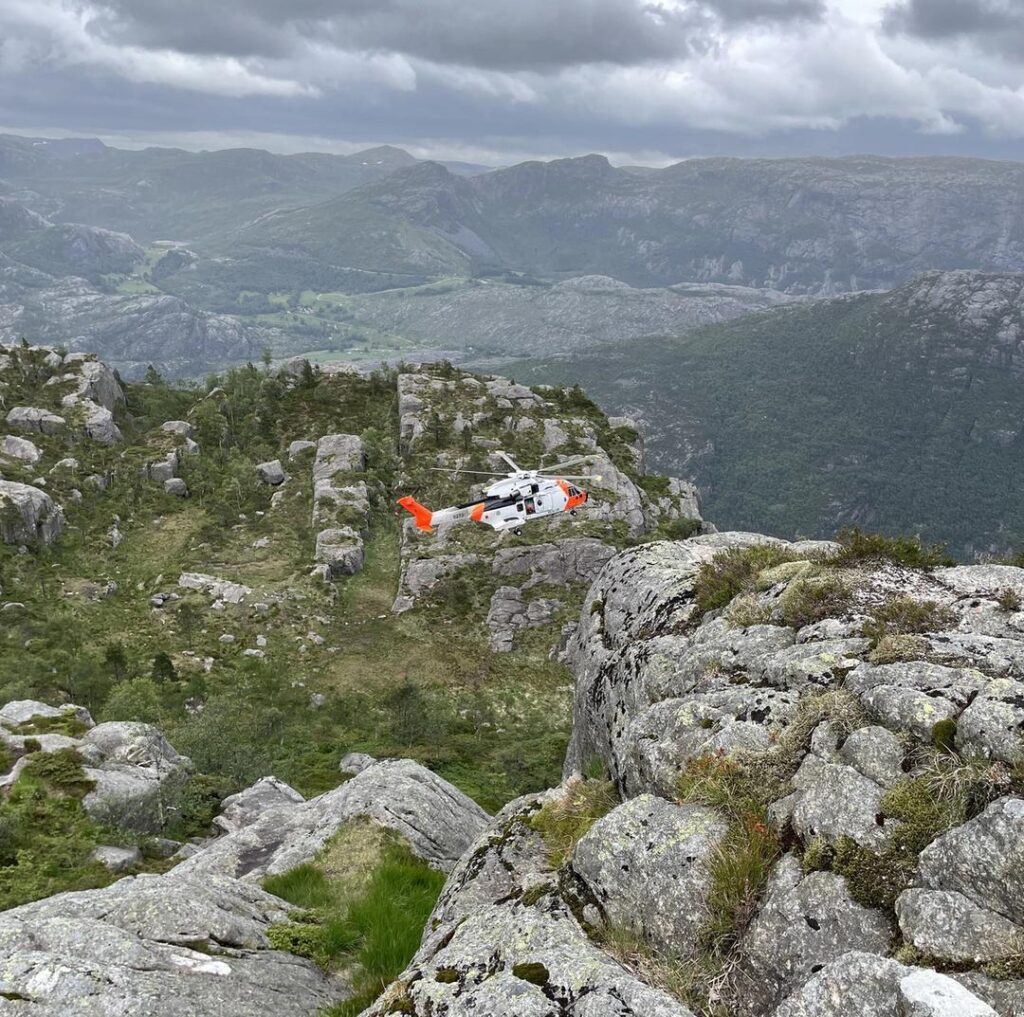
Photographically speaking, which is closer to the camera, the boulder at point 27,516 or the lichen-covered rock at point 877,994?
the lichen-covered rock at point 877,994

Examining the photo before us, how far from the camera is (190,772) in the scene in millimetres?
34750

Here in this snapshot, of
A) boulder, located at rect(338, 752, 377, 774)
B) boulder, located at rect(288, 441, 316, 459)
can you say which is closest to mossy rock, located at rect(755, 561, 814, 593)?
boulder, located at rect(338, 752, 377, 774)

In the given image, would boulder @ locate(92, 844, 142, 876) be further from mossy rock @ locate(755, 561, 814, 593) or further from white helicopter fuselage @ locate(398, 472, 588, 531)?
white helicopter fuselage @ locate(398, 472, 588, 531)

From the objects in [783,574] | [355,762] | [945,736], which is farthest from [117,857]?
[945,736]

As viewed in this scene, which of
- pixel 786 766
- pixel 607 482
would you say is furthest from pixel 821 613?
pixel 607 482

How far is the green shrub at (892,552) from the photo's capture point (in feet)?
51.4

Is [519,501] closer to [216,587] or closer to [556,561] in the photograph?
[556,561]

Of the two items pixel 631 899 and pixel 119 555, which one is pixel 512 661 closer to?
pixel 119 555

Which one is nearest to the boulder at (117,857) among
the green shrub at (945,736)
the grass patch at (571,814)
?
the grass patch at (571,814)

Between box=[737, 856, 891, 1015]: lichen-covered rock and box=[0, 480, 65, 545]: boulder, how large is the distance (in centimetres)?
7948

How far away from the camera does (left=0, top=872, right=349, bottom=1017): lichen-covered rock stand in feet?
29.2

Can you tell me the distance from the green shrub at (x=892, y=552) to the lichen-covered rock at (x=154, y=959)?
14575 mm

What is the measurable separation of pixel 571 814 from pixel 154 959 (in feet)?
24.5

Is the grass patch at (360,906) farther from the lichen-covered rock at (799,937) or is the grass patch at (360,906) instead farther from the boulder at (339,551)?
the boulder at (339,551)
